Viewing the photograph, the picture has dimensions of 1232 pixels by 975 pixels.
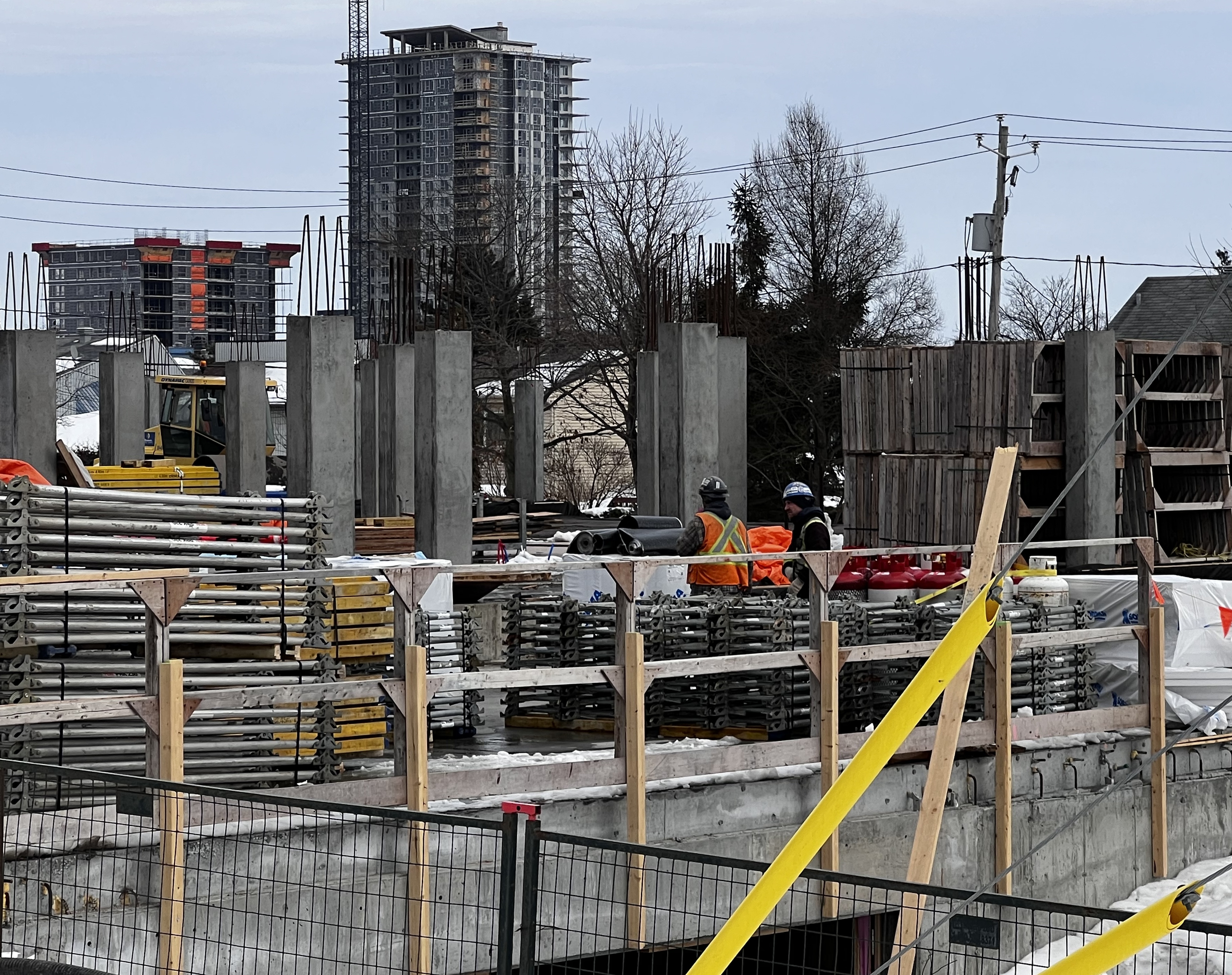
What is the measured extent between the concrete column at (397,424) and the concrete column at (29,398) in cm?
516

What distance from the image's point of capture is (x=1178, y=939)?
397 inches

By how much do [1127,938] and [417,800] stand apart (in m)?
5.30

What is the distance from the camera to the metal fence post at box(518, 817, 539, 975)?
531 centimetres

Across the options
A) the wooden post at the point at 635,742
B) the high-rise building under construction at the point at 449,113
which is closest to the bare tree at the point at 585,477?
the wooden post at the point at 635,742

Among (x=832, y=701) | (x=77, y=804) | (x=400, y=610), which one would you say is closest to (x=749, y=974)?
(x=832, y=701)

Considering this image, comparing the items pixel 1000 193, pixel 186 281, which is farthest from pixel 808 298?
pixel 186 281

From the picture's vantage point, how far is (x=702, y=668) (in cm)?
905

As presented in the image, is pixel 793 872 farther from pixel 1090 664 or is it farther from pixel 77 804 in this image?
pixel 1090 664

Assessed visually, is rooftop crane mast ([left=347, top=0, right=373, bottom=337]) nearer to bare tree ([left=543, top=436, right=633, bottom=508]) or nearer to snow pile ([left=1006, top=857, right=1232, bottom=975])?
bare tree ([left=543, top=436, right=633, bottom=508])

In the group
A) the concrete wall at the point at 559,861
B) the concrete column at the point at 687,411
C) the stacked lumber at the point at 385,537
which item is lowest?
the concrete wall at the point at 559,861

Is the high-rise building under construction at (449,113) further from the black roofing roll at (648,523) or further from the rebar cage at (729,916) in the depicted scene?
the rebar cage at (729,916)

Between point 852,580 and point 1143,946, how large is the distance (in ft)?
30.3

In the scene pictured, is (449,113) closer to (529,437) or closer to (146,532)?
(529,437)

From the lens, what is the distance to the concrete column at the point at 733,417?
21.6 m
